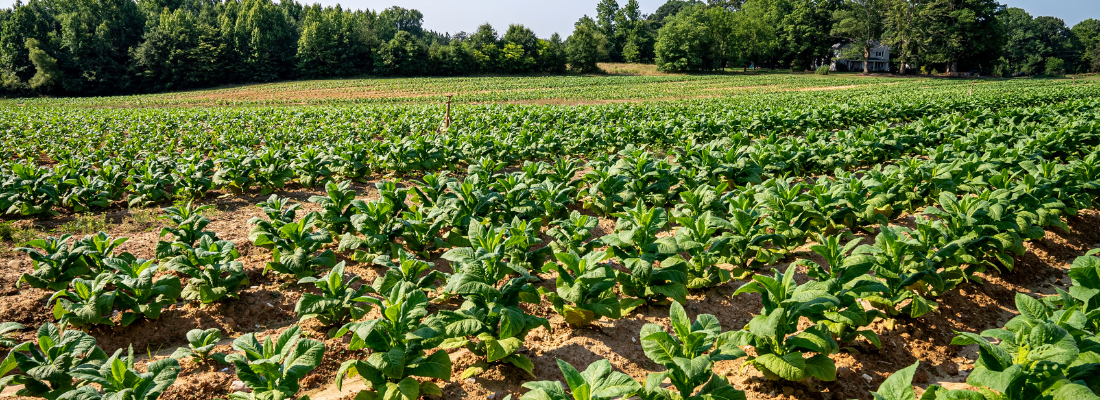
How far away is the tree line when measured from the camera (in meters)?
69.0

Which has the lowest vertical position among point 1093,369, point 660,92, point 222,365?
point 222,365

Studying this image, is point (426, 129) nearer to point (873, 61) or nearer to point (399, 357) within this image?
point (399, 357)

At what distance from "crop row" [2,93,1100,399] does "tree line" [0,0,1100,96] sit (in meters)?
77.2

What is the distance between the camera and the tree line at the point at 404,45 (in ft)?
226

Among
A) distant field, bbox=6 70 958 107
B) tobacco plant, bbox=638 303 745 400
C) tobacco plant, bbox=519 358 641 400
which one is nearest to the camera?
tobacco plant, bbox=519 358 641 400

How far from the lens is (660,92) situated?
46.7m

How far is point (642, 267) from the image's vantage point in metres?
4.29

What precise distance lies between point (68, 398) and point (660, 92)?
47.0 m

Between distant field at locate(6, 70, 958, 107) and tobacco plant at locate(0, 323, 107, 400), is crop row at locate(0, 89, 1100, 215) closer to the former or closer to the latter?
tobacco plant at locate(0, 323, 107, 400)

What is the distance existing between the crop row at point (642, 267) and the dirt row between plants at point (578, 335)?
0.14 meters

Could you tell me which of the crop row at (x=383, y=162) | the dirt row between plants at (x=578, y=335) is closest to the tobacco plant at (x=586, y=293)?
the dirt row between plants at (x=578, y=335)

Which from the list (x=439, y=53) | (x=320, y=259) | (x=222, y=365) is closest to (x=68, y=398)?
(x=222, y=365)

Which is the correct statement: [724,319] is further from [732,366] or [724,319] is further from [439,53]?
[439,53]

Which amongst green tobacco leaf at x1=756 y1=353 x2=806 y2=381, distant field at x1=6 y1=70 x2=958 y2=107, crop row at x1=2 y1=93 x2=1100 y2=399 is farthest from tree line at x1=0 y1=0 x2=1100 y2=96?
green tobacco leaf at x1=756 y1=353 x2=806 y2=381
